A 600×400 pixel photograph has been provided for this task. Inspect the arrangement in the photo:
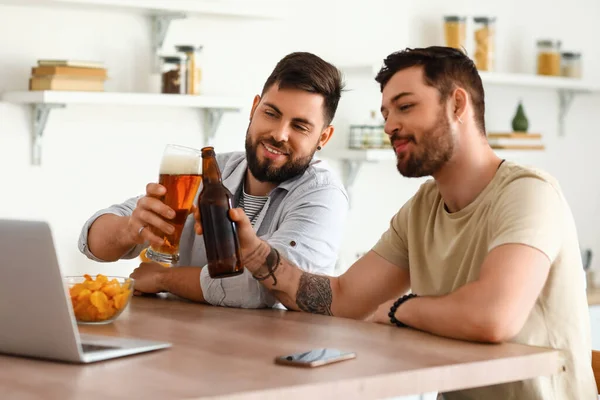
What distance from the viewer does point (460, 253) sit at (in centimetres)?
206

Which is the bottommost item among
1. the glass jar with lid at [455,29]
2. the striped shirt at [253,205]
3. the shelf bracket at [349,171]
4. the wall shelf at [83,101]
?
the shelf bracket at [349,171]

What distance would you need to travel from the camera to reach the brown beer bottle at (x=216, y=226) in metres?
1.97

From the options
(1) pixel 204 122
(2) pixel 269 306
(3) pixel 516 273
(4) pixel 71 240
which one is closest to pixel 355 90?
(1) pixel 204 122

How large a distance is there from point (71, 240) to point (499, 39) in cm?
224

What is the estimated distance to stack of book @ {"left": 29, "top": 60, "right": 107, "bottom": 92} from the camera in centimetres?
330

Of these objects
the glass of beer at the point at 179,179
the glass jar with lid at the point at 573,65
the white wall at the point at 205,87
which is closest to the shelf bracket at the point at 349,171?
the white wall at the point at 205,87

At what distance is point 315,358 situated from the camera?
150cm

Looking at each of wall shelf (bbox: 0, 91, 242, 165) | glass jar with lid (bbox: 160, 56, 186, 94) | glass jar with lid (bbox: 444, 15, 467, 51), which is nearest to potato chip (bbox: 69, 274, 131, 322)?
wall shelf (bbox: 0, 91, 242, 165)

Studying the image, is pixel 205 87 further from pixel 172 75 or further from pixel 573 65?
pixel 573 65

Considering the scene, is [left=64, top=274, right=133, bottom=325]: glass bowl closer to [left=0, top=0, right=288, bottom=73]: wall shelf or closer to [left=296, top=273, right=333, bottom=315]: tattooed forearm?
[left=296, top=273, right=333, bottom=315]: tattooed forearm

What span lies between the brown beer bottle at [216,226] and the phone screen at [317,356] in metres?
0.45

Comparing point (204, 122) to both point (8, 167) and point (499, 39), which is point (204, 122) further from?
point (499, 39)

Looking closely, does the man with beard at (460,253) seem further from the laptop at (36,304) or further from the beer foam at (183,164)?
the laptop at (36,304)

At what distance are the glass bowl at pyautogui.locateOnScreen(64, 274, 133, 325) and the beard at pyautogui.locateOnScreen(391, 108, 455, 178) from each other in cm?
69
